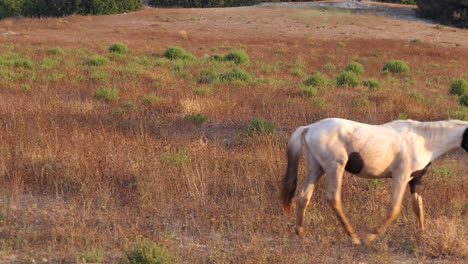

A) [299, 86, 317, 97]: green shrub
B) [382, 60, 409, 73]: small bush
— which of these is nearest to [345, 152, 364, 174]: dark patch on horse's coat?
[299, 86, 317, 97]: green shrub

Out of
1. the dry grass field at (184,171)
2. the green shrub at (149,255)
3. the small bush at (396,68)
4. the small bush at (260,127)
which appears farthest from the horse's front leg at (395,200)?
the small bush at (396,68)

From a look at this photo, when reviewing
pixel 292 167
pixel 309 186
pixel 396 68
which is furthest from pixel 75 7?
pixel 309 186

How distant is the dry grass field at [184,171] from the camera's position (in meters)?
4.91

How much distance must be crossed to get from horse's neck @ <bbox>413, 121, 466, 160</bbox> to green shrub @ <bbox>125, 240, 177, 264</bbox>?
104 inches

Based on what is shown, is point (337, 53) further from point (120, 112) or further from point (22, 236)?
point (22, 236)

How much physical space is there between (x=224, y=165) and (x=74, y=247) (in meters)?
2.84

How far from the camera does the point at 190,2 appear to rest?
2697 inches

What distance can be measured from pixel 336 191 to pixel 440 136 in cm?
115

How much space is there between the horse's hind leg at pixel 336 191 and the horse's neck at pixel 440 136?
2.94 ft

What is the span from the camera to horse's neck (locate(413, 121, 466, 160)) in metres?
5.02

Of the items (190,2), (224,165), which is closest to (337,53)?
(224,165)

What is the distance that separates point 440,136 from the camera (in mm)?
5035

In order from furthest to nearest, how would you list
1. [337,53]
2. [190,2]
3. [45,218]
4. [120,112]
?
[190,2] < [337,53] < [120,112] < [45,218]

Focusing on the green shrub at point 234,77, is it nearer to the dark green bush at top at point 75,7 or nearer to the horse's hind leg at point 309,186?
the horse's hind leg at point 309,186
